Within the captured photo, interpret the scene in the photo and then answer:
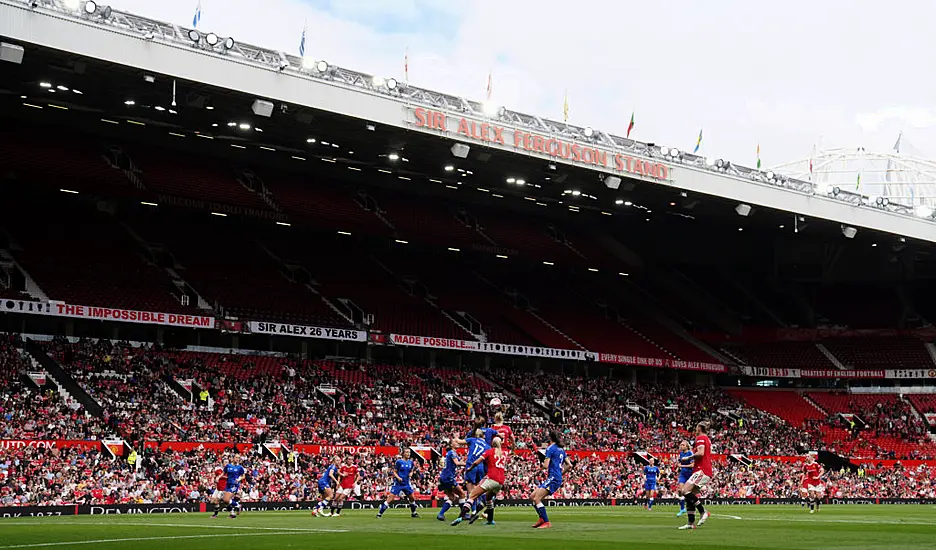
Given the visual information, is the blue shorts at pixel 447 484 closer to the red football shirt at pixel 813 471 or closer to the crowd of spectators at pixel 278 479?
the crowd of spectators at pixel 278 479

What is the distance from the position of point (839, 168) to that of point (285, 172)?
44.6m

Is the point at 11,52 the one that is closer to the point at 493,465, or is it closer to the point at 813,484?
the point at 493,465

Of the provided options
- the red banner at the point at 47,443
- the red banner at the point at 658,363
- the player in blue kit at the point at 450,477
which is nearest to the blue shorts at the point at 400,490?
the player in blue kit at the point at 450,477

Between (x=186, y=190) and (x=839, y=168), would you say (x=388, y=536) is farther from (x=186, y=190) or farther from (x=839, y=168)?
(x=839, y=168)

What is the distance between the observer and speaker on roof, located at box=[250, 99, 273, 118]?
4416 cm

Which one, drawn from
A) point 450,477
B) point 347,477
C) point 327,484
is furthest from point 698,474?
point 327,484

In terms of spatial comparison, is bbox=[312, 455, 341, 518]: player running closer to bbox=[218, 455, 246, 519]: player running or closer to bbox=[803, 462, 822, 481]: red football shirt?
bbox=[218, 455, 246, 519]: player running

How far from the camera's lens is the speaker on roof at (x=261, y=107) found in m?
44.2

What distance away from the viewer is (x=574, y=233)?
255 feet

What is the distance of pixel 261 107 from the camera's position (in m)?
44.2

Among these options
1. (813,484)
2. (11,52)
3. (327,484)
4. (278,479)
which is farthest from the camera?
(278,479)

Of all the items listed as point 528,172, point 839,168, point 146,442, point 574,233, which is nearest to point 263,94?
point 146,442

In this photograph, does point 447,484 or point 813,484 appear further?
point 813,484

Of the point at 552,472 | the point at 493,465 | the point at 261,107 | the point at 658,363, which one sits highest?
the point at 261,107
